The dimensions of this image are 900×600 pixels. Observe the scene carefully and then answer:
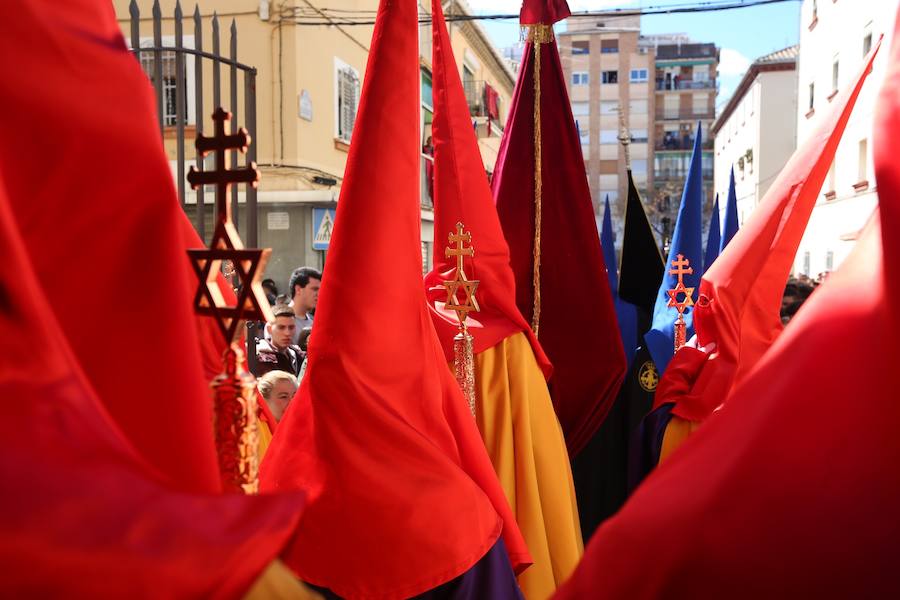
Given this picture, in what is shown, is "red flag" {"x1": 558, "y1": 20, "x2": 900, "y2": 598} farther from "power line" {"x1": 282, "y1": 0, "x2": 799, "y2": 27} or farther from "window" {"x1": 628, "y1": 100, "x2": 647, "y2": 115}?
"window" {"x1": 628, "y1": 100, "x2": 647, "y2": 115}

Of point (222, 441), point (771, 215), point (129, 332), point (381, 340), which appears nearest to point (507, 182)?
point (771, 215)

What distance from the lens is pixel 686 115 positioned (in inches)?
2264

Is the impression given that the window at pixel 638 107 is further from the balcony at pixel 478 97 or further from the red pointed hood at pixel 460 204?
the red pointed hood at pixel 460 204

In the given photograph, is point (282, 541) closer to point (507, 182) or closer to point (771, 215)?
point (771, 215)

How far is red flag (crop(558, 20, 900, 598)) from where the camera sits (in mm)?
732

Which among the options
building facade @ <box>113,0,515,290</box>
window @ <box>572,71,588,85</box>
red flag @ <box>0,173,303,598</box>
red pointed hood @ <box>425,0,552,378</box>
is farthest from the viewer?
window @ <box>572,71,588,85</box>

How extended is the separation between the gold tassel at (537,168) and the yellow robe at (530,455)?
49 cm

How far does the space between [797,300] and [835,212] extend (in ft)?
47.9

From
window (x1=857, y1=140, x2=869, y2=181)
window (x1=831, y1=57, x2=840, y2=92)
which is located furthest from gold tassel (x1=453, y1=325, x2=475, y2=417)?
window (x1=831, y1=57, x2=840, y2=92)

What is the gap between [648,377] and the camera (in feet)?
11.4

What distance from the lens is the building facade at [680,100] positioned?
55469mm

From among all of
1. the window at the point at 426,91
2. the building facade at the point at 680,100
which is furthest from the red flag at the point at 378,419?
the building facade at the point at 680,100

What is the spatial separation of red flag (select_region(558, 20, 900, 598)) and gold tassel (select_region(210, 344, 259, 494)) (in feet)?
1.63

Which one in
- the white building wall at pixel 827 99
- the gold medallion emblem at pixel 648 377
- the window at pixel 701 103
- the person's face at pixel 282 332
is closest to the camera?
the gold medallion emblem at pixel 648 377
